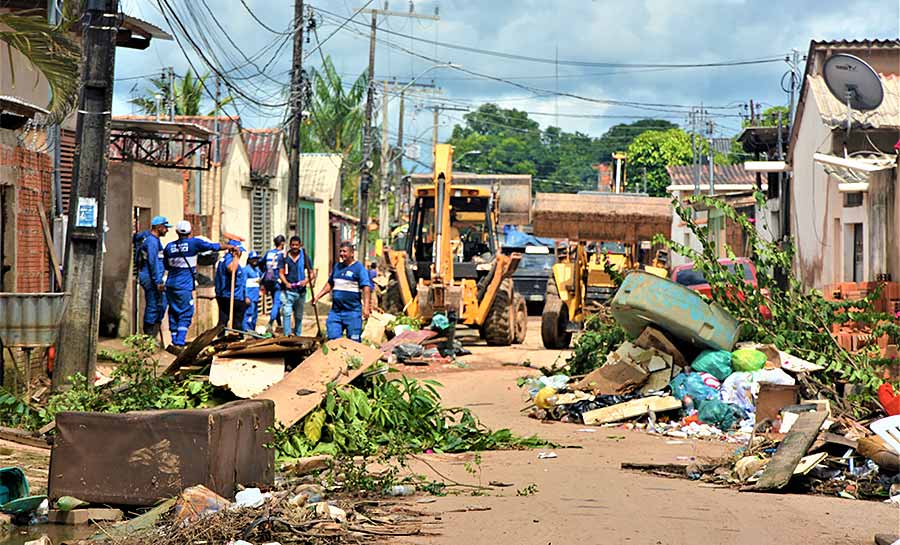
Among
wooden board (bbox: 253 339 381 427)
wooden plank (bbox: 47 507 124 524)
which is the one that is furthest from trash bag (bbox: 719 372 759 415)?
wooden plank (bbox: 47 507 124 524)

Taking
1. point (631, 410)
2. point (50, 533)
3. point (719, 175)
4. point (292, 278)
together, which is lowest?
point (50, 533)

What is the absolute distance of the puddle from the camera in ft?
23.0

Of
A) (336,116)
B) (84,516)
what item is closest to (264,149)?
(336,116)

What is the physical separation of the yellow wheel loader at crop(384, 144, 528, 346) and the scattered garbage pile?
19.3ft

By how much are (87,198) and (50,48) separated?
1803 mm

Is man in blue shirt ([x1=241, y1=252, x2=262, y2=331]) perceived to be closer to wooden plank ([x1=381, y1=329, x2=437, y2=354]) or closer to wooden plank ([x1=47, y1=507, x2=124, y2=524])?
wooden plank ([x1=381, y1=329, x2=437, y2=354])

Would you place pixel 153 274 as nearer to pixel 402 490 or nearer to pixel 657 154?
pixel 402 490

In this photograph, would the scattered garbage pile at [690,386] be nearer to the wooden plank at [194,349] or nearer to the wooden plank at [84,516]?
the wooden plank at [194,349]

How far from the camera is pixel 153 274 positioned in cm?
1619

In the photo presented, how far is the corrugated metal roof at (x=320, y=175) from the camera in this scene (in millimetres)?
46438

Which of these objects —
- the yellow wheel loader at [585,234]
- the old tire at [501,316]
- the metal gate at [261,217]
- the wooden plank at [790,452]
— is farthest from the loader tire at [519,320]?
the metal gate at [261,217]

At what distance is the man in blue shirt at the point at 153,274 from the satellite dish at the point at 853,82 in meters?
11.7

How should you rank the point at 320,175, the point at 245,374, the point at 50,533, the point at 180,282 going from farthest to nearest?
the point at 320,175 < the point at 180,282 < the point at 245,374 < the point at 50,533

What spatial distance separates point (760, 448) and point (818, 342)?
376cm
